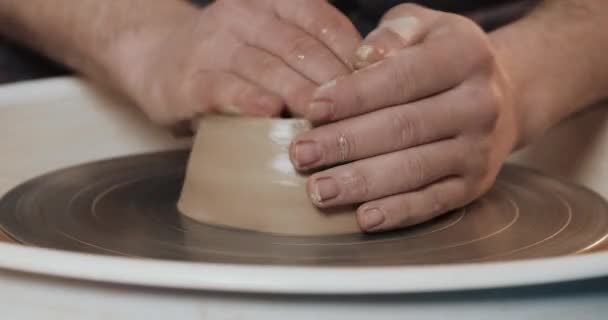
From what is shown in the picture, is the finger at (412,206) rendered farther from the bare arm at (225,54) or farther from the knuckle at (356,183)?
the bare arm at (225,54)

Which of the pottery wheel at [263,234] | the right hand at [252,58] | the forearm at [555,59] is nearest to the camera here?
the pottery wheel at [263,234]

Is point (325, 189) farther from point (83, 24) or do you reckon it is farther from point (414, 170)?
point (83, 24)

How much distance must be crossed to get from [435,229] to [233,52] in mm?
286

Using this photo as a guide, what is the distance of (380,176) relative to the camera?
2.63ft

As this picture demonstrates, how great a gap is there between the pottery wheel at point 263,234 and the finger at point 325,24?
19 cm

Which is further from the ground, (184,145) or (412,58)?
(412,58)

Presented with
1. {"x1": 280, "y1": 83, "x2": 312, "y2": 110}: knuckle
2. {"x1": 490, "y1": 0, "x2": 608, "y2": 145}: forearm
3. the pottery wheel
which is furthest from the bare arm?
{"x1": 490, "y1": 0, "x2": 608, "y2": 145}: forearm

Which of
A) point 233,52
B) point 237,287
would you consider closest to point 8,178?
point 233,52

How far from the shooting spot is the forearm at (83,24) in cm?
115

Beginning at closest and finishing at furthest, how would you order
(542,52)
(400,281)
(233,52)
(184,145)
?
(400,281) < (233,52) < (542,52) < (184,145)

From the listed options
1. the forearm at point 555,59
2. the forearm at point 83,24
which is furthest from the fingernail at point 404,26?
the forearm at point 83,24

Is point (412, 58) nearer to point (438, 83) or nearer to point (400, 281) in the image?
point (438, 83)

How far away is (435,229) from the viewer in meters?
0.84

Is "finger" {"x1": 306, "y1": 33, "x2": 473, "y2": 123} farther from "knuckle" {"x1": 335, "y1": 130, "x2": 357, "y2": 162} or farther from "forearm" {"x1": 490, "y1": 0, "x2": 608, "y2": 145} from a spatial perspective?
"forearm" {"x1": 490, "y1": 0, "x2": 608, "y2": 145}
